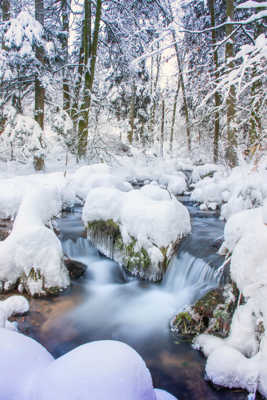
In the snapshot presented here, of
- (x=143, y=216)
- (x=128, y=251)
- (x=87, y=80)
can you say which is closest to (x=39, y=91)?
(x=87, y=80)

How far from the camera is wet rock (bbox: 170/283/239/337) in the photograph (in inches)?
129

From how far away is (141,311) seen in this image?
4355mm

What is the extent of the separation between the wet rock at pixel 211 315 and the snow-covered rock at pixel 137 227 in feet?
3.93

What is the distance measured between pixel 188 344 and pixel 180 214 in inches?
93.5

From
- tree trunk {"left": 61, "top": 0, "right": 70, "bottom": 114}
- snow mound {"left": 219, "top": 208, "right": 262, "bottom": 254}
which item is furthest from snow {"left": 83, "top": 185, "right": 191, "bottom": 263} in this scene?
tree trunk {"left": 61, "top": 0, "right": 70, "bottom": 114}

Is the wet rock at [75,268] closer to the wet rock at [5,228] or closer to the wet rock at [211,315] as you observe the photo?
the wet rock at [5,228]

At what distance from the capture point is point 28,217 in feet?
16.0

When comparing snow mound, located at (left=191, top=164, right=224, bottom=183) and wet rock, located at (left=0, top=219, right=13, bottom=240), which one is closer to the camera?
wet rock, located at (left=0, top=219, right=13, bottom=240)

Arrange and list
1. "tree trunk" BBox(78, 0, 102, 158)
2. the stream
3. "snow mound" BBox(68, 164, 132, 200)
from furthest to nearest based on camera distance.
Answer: "tree trunk" BBox(78, 0, 102, 158)
"snow mound" BBox(68, 164, 132, 200)
the stream

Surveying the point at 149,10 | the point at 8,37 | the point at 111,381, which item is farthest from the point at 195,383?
the point at 149,10

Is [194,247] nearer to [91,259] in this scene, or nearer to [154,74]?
[91,259]

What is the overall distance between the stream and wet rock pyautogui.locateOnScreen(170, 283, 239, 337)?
0.64ft

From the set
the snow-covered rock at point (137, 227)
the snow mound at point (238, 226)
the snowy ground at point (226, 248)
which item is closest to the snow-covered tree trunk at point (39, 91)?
the snowy ground at point (226, 248)

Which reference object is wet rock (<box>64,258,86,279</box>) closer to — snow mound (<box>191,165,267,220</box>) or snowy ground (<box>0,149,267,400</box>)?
snowy ground (<box>0,149,267,400</box>)
